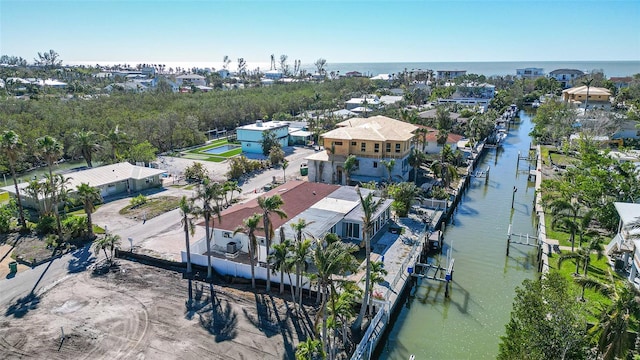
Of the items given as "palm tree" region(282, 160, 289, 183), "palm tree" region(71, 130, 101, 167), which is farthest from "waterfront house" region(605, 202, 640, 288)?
"palm tree" region(71, 130, 101, 167)

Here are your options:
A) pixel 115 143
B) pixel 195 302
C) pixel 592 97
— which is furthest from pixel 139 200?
pixel 592 97

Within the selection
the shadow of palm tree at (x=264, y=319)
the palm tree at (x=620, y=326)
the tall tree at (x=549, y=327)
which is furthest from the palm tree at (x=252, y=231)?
the palm tree at (x=620, y=326)

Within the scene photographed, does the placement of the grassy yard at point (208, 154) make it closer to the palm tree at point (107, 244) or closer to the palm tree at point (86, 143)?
the palm tree at point (86, 143)

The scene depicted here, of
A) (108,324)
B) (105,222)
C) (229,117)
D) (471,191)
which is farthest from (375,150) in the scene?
(229,117)

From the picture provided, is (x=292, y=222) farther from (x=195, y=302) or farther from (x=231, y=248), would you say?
(x=195, y=302)

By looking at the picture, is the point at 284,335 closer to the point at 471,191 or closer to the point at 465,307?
the point at 465,307

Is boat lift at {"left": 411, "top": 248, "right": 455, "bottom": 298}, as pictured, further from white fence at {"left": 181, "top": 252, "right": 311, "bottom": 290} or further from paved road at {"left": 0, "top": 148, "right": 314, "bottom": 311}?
paved road at {"left": 0, "top": 148, "right": 314, "bottom": 311}
